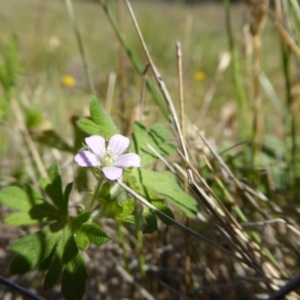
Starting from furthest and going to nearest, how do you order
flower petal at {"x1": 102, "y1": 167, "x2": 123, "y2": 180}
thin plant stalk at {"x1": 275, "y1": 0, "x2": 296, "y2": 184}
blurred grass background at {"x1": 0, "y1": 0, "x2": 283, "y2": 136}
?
blurred grass background at {"x1": 0, "y1": 0, "x2": 283, "y2": 136}
thin plant stalk at {"x1": 275, "y1": 0, "x2": 296, "y2": 184}
flower petal at {"x1": 102, "y1": 167, "x2": 123, "y2": 180}

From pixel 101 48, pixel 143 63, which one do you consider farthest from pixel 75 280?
pixel 101 48

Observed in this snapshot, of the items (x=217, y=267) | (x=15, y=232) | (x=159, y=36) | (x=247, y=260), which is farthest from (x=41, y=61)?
(x=247, y=260)

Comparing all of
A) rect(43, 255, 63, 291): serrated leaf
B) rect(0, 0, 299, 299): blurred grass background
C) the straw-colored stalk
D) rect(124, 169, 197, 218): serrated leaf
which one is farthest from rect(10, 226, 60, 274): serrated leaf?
the straw-colored stalk

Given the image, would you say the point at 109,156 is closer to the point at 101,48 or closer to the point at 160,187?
the point at 160,187

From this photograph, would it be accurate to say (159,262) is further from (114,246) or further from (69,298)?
(69,298)

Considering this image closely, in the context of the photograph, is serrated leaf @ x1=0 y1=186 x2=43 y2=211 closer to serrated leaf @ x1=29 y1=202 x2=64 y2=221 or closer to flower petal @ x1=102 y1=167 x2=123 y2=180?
serrated leaf @ x1=29 y1=202 x2=64 y2=221
